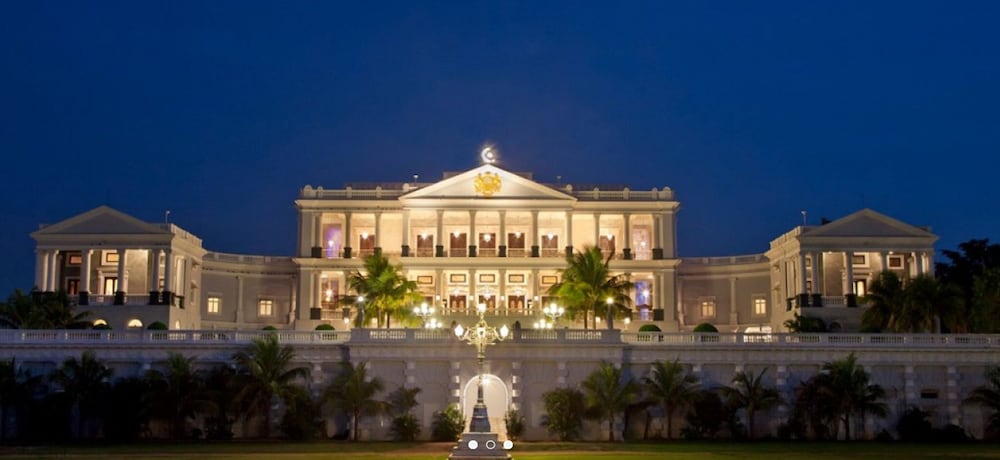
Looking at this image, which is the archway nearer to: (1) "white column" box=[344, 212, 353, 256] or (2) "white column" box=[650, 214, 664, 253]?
(1) "white column" box=[344, 212, 353, 256]

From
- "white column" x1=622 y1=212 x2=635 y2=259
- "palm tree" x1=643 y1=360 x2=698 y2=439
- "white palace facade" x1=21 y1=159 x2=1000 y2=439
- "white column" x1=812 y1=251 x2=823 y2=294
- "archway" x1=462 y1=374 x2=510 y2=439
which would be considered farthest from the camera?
"white column" x1=622 y1=212 x2=635 y2=259

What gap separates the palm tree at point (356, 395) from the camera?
204 ft

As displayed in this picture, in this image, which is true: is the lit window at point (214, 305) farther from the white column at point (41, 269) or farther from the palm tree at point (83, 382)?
the palm tree at point (83, 382)

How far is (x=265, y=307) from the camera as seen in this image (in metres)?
105

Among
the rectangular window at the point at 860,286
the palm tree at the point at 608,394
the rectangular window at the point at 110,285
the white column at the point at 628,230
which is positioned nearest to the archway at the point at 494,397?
the palm tree at the point at 608,394

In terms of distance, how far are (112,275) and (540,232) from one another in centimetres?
3528

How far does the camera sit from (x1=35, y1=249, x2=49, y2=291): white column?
311 ft

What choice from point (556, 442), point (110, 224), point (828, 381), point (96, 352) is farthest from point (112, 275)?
point (828, 381)

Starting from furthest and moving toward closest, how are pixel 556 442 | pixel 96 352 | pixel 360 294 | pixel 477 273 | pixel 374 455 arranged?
pixel 477 273, pixel 360 294, pixel 96 352, pixel 556 442, pixel 374 455

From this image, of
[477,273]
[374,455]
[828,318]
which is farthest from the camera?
[477,273]

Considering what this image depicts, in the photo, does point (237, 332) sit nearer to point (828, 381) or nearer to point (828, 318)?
point (828, 381)

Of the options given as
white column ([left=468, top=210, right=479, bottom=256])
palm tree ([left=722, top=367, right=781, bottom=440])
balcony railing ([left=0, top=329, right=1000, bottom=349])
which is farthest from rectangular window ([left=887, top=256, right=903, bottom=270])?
palm tree ([left=722, top=367, right=781, bottom=440])

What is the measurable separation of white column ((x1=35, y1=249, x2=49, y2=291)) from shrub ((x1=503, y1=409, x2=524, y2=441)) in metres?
47.4

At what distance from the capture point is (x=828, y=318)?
3688 inches
